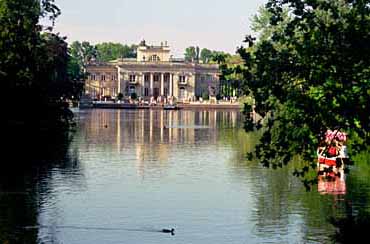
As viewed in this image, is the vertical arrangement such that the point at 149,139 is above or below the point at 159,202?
above

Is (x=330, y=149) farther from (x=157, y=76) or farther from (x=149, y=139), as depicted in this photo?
(x=157, y=76)

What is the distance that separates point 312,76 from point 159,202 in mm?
11306

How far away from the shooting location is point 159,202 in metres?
25.1

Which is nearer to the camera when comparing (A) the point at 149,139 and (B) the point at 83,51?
(A) the point at 149,139

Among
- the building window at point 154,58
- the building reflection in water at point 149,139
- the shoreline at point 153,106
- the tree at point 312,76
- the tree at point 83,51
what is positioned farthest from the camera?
the tree at point 83,51

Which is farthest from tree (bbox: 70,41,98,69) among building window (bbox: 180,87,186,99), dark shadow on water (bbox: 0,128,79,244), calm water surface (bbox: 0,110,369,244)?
calm water surface (bbox: 0,110,369,244)

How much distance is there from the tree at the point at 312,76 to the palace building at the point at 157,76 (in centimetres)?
13635

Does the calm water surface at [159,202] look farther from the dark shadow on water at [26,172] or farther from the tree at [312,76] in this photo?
the tree at [312,76]

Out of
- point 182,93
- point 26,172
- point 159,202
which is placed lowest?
point 159,202

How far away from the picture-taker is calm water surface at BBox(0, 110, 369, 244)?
20203 millimetres

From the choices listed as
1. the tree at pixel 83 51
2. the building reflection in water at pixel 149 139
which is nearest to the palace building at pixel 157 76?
the tree at pixel 83 51

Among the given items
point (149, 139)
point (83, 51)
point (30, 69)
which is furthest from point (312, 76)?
point (83, 51)

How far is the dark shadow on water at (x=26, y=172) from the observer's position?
2095 centimetres

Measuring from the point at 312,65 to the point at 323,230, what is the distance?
22.4ft
